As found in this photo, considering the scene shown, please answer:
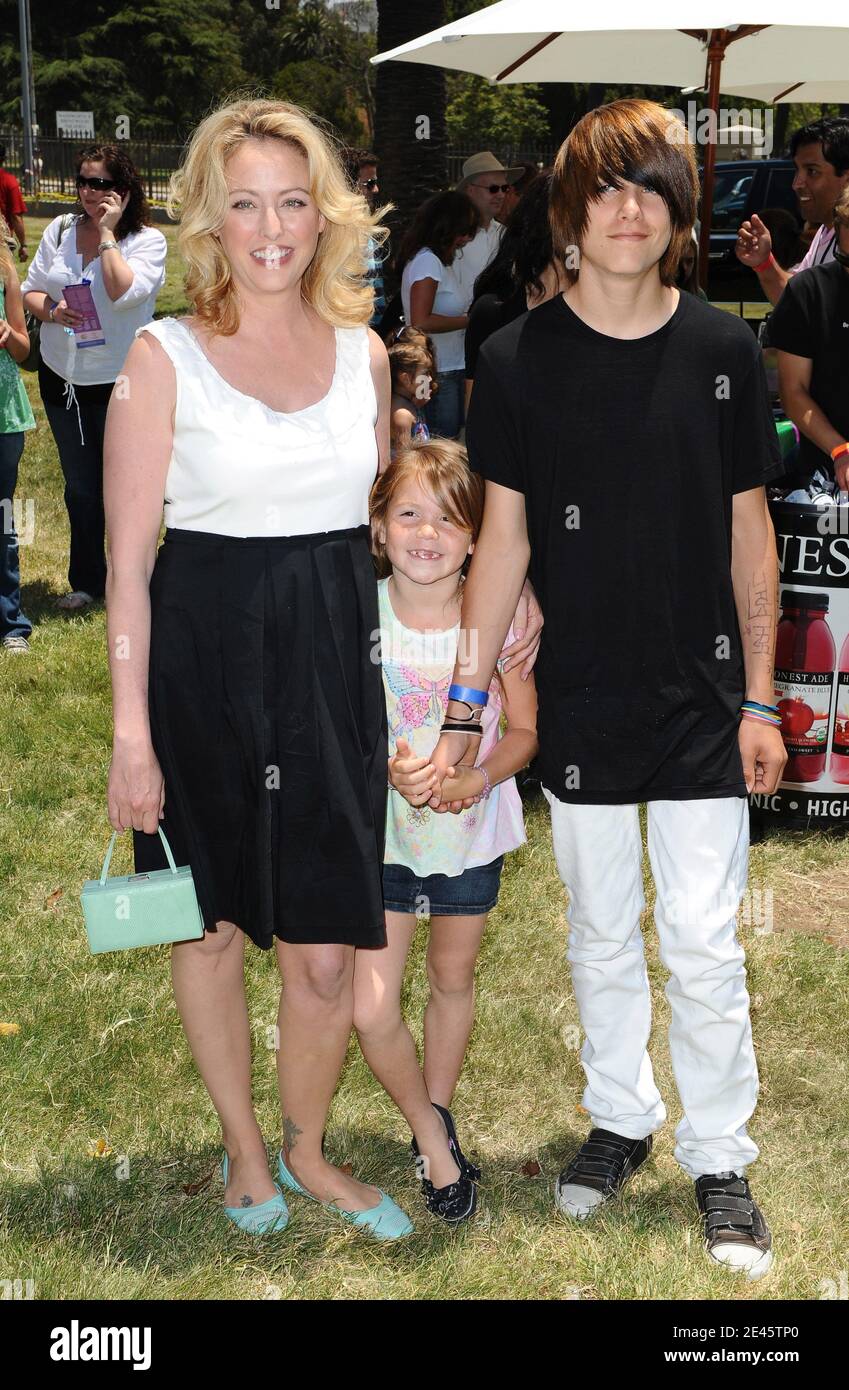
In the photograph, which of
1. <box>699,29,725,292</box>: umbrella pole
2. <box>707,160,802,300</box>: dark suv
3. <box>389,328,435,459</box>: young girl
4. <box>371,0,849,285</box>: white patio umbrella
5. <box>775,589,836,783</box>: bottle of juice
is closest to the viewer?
<box>775,589,836,783</box>: bottle of juice

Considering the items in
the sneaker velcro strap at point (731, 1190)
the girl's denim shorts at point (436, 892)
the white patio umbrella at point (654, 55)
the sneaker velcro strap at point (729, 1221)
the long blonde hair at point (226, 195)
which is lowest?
the sneaker velcro strap at point (729, 1221)

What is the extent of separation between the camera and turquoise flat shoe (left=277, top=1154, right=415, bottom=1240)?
3176 mm

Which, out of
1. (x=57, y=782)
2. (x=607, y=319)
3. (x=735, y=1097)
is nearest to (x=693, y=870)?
(x=735, y=1097)

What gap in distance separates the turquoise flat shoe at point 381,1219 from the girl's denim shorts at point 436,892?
0.66m

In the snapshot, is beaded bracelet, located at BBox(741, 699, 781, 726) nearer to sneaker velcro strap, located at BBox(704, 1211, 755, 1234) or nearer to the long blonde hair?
sneaker velcro strap, located at BBox(704, 1211, 755, 1234)

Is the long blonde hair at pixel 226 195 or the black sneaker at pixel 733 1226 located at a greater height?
the long blonde hair at pixel 226 195

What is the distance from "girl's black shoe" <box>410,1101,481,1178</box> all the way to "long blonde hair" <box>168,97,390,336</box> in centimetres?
183

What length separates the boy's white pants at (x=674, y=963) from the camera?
302 cm

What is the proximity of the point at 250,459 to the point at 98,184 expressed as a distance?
529 cm

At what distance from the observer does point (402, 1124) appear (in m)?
3.66

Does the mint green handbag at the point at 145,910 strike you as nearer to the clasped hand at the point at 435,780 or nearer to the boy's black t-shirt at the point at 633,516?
the clasped hand at the point at 435,780

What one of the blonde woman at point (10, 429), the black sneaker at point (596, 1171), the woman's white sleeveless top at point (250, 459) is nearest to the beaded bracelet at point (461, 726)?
the woman's white sleeveless top at point (250, 459)

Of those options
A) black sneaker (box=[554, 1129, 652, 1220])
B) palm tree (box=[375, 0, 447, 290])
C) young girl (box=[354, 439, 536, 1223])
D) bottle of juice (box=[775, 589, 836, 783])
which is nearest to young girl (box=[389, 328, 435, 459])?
bottle of juice (box=[775, 589, 836, 783])

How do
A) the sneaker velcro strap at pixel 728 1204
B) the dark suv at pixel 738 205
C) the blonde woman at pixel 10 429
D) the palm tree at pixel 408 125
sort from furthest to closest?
the dark suv at pixel 738 205 → the palm tree at pixel 408 125 → the blonde woman at pixel 10 429 → the sneaker velcro strap at pixel 728 1204
